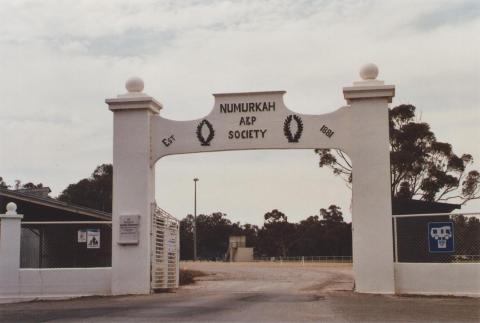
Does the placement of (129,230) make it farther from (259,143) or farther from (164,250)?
(259,143)

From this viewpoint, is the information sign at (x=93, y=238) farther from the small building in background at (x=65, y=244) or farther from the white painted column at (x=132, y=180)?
the white painted column at (x=132, y=180)

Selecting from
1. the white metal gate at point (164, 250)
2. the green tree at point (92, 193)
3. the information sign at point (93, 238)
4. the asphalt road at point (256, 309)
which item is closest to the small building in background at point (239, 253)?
the green tree at point (92, 193)

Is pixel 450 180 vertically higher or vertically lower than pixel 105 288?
higher

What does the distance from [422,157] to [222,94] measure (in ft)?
88.5

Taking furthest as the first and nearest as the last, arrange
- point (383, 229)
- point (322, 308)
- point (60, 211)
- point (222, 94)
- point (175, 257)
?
point (60, 211) < point (175, 257) < point (222, 94) < point (383, 229) < point (322, 308)

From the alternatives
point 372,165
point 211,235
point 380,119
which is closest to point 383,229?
point 372,165

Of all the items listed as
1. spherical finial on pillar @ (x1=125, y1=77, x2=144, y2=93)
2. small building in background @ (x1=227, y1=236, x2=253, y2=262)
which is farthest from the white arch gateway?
small building in background @ (x1=227, y1=236, x2=253, y2=262)

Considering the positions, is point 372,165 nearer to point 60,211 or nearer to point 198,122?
point 198,122

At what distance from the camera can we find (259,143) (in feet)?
58.5

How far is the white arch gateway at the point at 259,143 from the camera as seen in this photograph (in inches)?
664

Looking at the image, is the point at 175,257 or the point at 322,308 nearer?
the point at 322,308

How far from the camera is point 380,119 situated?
674 inches

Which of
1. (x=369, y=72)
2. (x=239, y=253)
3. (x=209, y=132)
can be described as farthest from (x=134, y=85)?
(x=239, y=253)

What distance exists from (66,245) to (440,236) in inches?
365
